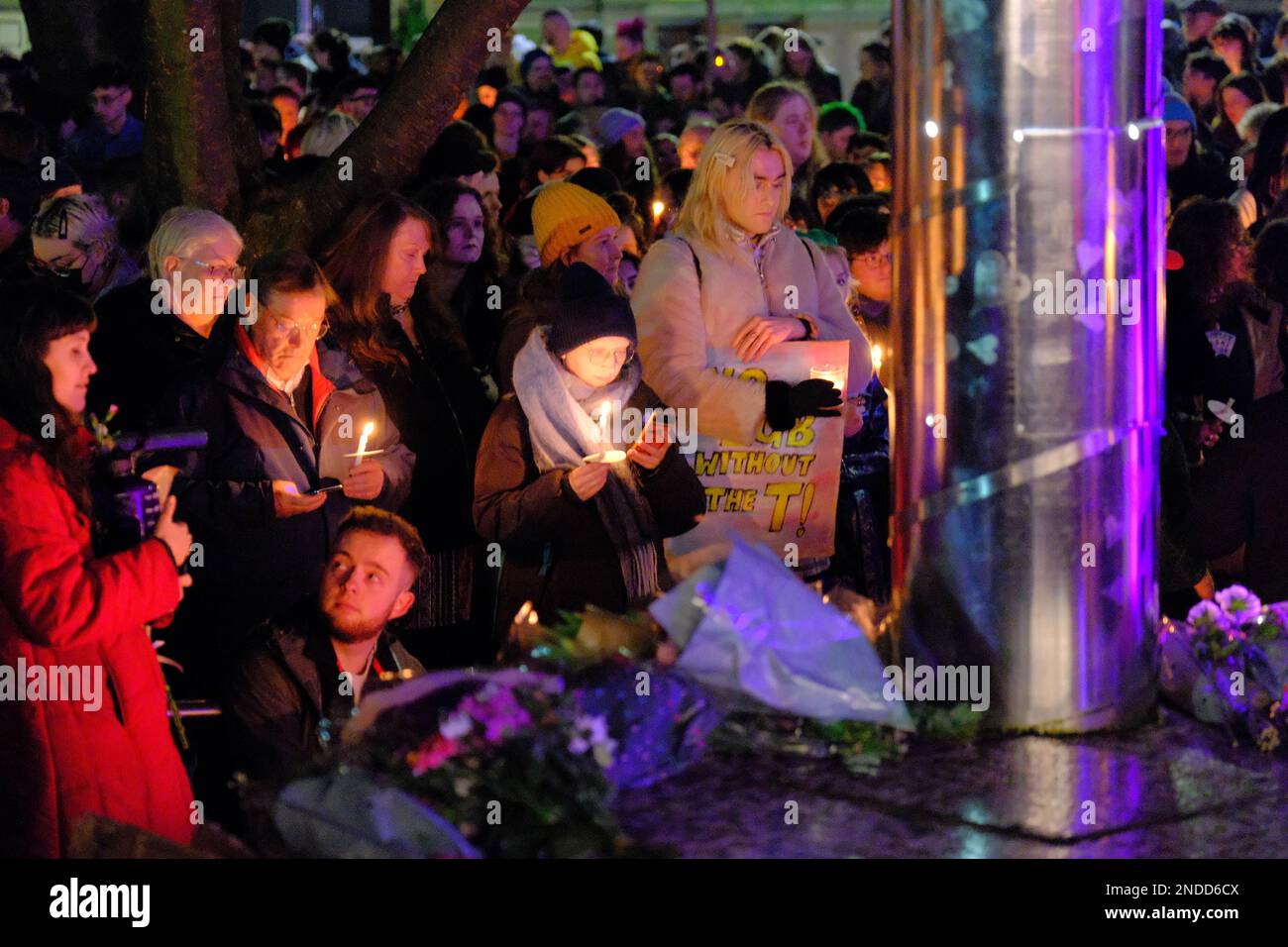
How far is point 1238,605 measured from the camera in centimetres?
Result: 473

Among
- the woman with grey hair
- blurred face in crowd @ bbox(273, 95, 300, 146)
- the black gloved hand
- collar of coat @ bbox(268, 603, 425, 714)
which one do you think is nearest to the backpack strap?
the black gloved hand

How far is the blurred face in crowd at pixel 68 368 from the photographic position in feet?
15.1

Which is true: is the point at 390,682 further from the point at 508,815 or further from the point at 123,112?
the point at 123,112

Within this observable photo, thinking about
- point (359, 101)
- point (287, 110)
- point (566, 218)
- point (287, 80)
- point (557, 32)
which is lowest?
point (566, 218)

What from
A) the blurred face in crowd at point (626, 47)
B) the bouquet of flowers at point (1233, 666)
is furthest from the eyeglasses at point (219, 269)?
the blurred face in crowd at point (626, 47)

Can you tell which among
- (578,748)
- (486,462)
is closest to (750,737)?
(578,748)

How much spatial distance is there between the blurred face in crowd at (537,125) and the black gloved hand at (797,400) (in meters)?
7.62

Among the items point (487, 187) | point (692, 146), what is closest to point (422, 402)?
point (487, 187)

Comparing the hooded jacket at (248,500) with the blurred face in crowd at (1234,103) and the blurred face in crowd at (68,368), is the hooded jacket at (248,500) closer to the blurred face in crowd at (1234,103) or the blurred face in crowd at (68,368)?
the blurred face in crowd at (68,368)

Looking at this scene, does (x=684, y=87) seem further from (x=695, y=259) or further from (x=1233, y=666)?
(x=1233, y=666)

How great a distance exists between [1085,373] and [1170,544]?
252cm

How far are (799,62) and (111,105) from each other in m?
7.00

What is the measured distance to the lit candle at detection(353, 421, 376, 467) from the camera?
593 centimetres
